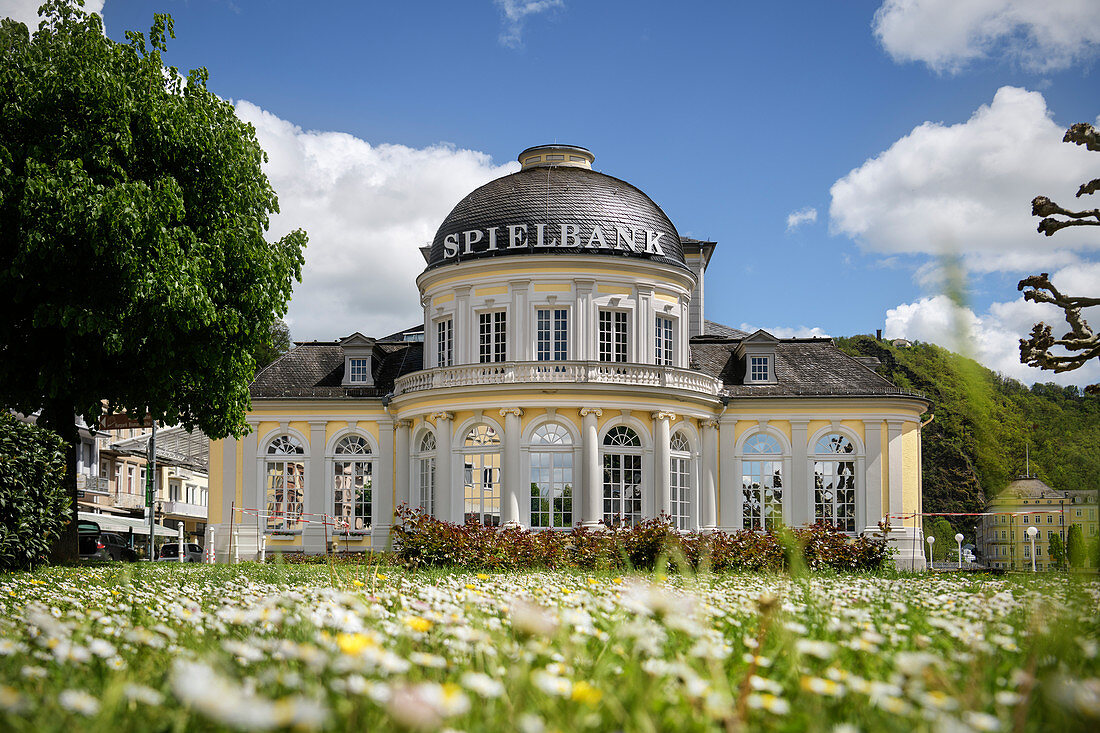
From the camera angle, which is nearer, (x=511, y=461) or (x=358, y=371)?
(x=511, y=461)

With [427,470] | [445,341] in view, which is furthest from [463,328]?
[427,470]

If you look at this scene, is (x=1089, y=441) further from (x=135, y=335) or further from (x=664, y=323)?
(x=664, y=323)

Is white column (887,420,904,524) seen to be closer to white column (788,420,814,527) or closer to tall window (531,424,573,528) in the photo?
white column (788,420,814,527)

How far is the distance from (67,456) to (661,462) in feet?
58.9

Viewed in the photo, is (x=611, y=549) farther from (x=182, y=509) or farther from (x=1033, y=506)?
(x=182, y=509)

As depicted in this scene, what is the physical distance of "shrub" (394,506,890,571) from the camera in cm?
2064

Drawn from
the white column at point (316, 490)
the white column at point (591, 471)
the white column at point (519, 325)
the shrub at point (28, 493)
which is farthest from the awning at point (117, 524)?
the shrub at point (28, 493)

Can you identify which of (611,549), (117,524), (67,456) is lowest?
(117,524)

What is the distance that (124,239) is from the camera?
19.6 meters

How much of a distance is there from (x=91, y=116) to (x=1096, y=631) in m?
20.8

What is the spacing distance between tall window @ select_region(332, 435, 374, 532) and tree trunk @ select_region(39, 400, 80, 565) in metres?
14.6

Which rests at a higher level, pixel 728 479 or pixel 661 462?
pixel 661 462

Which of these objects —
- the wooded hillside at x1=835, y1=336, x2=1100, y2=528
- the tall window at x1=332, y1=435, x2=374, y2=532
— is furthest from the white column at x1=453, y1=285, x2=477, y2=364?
the wooded hillside at x1=835, y1=336, x2=1100, y2=528

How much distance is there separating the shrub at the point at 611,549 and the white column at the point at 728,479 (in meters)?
13.7
